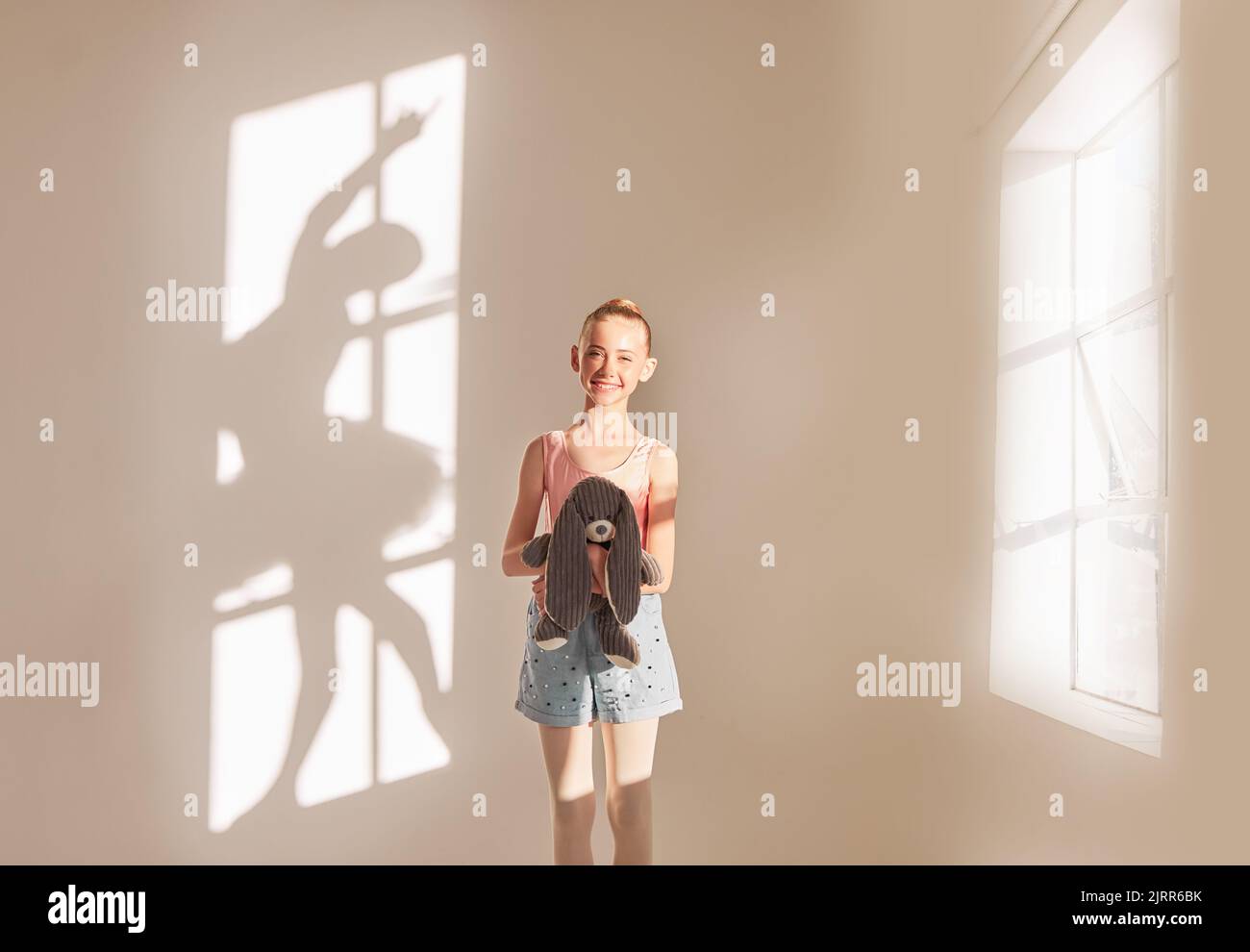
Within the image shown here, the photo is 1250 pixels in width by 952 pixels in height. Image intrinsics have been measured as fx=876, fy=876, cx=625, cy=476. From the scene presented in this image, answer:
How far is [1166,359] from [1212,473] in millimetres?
365

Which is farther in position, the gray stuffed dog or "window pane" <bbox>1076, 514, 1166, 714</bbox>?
"window pane" <bbox>1076, 514, 1166, 714</bbox>

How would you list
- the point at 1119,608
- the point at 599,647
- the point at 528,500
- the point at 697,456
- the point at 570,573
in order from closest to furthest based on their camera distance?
1. the point at 570,573
2. the point at 599,647
3. the point at 528,500
4. the point at 1119,608
5. the point at 697,456

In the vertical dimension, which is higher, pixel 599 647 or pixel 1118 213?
pixel 1118 213

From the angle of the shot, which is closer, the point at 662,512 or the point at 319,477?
the point at 662,512

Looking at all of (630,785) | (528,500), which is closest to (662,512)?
(528,500)

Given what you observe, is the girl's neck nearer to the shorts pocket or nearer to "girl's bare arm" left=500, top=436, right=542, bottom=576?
"girl's bare arm" left=500, top=436, right=542, bottom=576

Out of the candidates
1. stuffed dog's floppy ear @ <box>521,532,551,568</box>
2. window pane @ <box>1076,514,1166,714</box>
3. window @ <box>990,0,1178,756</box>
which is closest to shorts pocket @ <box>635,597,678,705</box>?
stuffed dog's floppy ear @ <box>521,532,551,568</box>


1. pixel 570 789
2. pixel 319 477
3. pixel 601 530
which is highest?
pixel 319 477

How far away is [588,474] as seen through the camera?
1.84m

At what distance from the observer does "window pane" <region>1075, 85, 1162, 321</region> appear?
6.76 ft

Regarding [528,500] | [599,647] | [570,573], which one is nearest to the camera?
[570,573]

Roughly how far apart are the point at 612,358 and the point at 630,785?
875 millimetres

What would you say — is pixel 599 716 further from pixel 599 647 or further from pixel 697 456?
pixel 697 456

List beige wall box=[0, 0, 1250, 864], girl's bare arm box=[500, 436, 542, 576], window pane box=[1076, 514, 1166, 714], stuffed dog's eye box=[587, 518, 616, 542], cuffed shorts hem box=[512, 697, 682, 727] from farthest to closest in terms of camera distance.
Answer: beige wall box=[0, 0, 1250, 864], window pane box=[1076, 514, 1166, 714], girl's bare arm box=[500, 436, 542, 576], cuffed shorts hem box=[512, 697, 682, 727], stuffed dog's eye box=[587, 518, 616, 542]
